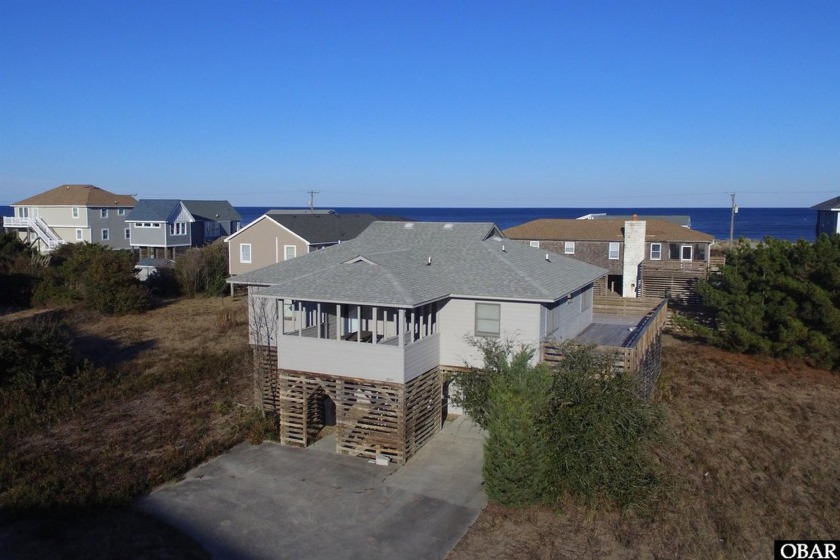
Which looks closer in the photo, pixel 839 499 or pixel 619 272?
pixel 839 499

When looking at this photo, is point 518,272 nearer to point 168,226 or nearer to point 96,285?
point 96,285

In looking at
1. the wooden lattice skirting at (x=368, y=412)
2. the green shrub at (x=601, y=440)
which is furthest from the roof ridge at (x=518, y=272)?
the green shrub at (x=601, y=440)

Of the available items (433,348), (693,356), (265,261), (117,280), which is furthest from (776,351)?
(117,280)

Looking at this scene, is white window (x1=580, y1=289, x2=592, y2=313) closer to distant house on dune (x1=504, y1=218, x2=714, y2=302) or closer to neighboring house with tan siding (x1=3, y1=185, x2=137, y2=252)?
distant house on dune (x1=504, y1=218, x2=714, y2=302)

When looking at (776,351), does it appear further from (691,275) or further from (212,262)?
(212,262)

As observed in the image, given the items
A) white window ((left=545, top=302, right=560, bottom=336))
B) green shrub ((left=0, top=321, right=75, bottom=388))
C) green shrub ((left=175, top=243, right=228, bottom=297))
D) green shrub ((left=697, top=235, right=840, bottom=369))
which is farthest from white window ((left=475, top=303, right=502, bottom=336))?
green shrub ((left=175, top=243, right=228, bottom=297))

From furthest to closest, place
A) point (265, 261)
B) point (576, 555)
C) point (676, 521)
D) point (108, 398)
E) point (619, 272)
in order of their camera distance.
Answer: point (265, 261)
point (619, 272)
point (108, 398)
point (676, 521)
point (576, 555)

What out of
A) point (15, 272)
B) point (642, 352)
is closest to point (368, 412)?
point (642, 352)

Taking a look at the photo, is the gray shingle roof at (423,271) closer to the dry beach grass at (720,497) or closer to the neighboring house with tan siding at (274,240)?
the dry beach grass at (720,497)
